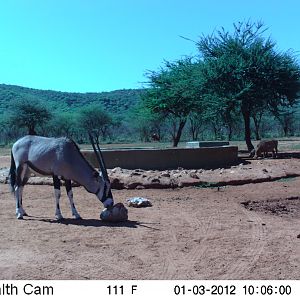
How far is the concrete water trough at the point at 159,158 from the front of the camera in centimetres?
1753

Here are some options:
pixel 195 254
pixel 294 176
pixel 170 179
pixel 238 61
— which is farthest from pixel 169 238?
pixel 238 61

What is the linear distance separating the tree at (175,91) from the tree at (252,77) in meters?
1.17

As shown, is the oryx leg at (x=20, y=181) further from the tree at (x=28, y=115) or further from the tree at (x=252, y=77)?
the tree at (x=28, y=115)

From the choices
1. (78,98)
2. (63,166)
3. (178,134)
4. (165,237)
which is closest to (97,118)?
(78,98)

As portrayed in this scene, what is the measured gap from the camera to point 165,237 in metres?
8.29

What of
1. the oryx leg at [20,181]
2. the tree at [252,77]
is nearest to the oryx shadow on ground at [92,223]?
the oryx leg at [20,181]

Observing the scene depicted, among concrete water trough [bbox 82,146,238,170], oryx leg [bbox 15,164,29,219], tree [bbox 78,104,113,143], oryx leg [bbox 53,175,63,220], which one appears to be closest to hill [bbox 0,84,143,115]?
tree [bbox 78,104,113,143]

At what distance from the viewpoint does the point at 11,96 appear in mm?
87000

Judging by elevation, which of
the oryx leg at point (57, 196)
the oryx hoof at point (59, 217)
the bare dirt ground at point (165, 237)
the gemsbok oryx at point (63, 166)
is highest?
the gemsbok oryx at point (63, 166)

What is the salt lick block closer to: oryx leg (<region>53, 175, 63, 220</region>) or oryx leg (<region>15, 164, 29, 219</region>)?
oryx leg (<region>53, 175, 63, 220</region>)

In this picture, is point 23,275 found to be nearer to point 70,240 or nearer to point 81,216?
point 70,240

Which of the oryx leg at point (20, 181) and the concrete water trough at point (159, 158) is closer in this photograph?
the oryx leg at point (20, 181)

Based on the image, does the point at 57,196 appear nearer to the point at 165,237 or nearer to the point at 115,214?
the point at 115,214
